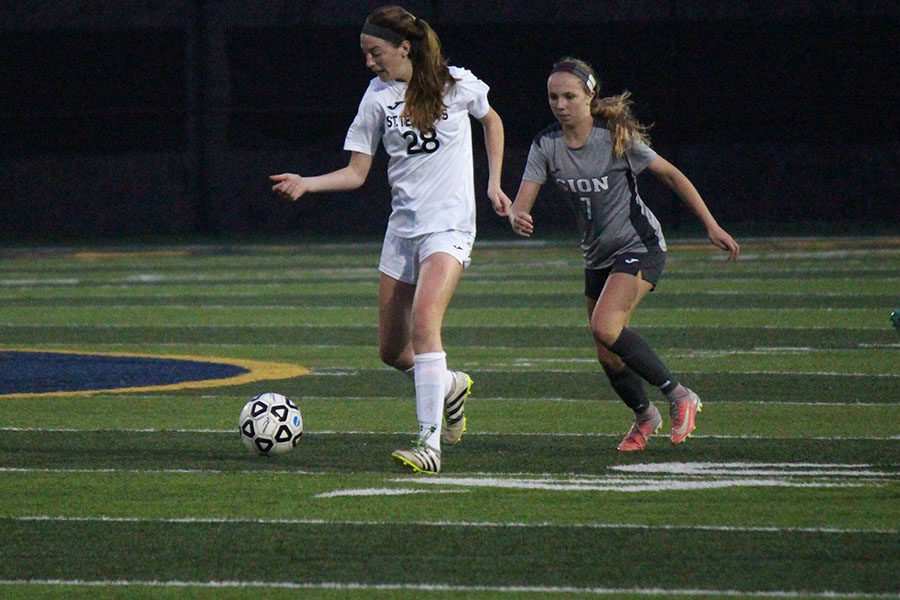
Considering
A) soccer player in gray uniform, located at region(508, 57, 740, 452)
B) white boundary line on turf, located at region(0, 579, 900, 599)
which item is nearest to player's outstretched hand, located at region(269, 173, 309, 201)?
soccer player in gray uniform, located at region(508, 57, 740, 452)

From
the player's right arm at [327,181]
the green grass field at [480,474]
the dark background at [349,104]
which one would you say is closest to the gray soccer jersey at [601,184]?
the player's right arm at [327,181]

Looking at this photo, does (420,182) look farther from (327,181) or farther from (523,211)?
(523,211)

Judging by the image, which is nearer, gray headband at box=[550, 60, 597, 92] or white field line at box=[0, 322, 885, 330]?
gray headband at box=[550, 60, 597, 92]

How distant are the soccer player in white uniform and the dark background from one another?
22402 millimetres

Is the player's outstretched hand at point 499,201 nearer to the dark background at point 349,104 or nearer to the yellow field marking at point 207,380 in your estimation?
the yellow field marking at point 207,380

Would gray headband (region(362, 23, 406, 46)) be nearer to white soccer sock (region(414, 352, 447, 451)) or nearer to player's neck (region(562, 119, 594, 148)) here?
player's neck (region(562, 119, 594, 148))

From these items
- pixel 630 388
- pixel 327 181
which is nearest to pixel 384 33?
pixel 327 181

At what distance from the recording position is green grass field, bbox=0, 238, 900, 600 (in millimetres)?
5891

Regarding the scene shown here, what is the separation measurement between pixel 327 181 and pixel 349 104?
957 inches

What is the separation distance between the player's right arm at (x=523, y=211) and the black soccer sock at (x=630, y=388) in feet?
2.83

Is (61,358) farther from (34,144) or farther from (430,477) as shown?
(34,144)

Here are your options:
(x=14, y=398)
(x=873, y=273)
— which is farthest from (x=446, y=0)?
(x=14, y=398)

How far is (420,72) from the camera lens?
26.6ft

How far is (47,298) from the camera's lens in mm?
20016
